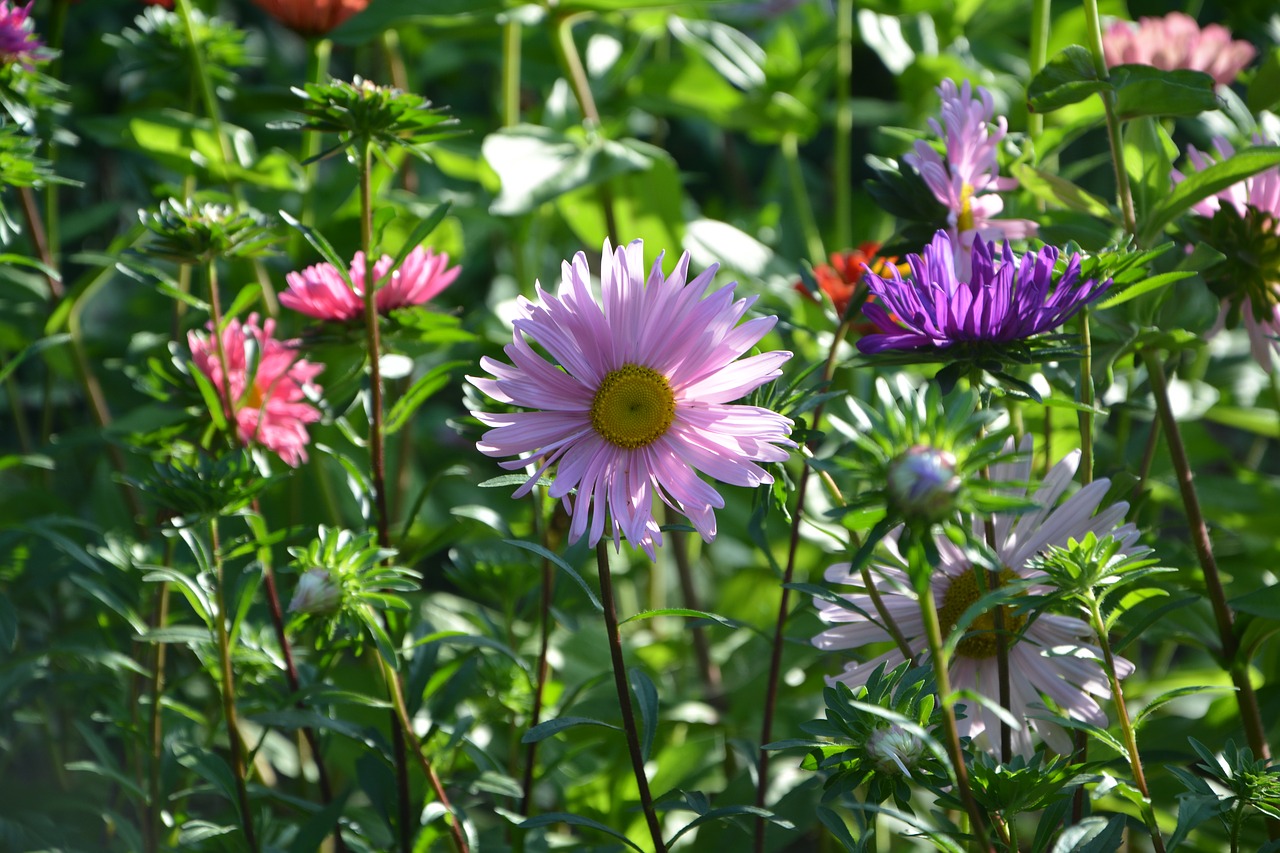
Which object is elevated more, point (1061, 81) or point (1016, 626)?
point (1061, 81)

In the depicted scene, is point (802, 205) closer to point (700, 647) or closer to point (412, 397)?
point (700, 647)

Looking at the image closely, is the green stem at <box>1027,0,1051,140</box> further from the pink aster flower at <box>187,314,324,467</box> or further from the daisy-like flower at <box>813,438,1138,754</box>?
the pink aster flower at <box>187,314,324,467</box>

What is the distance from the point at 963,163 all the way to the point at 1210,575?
0.23 meters

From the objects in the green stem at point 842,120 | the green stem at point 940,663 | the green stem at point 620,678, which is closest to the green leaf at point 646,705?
the green stem at point 620,678

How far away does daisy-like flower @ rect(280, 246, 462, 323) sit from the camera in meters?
0.54

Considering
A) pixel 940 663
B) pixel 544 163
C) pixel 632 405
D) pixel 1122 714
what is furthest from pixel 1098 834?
pixel 544 163

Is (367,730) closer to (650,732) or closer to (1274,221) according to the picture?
(650,732)

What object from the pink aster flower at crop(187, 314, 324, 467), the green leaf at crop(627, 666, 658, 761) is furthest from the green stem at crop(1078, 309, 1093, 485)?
the pink aster flower at crop(187, 314, 324, 467)

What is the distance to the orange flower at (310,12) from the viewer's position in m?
0.73

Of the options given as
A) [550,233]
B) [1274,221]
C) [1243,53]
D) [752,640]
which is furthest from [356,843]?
[1243,53]

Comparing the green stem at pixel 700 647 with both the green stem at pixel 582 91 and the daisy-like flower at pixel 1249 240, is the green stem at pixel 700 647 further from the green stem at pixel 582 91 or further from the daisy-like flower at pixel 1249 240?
the daisy-like flower at pixel 1249 240

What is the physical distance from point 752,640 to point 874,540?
1.81 feet

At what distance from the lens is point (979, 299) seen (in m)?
0.40

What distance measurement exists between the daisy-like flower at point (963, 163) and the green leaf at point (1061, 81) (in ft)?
0.06
